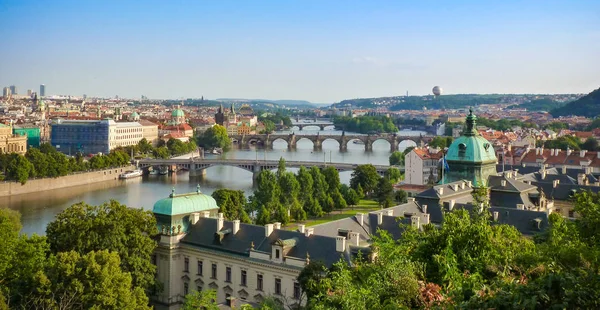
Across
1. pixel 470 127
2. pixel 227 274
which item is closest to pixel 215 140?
pixel 470 127

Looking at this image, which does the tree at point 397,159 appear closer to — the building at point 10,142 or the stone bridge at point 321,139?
the stone bridge at point 321,139

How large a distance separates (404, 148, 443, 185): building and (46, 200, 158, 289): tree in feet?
116

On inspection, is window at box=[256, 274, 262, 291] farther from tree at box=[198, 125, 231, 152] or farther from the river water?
tree at box=[198, 125, 231, 152]

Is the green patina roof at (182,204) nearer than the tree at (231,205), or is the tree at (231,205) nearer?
the green patina roof at (182,204)

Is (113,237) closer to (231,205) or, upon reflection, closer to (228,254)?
(228,254)

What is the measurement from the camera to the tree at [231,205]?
3525cm

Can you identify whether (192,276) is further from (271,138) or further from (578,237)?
(271,138)

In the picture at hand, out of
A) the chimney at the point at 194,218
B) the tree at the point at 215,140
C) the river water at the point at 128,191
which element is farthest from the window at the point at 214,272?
the tree at the point at 215,140

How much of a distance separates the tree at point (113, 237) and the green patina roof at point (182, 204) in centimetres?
104

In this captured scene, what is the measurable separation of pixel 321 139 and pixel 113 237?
90.6 meters

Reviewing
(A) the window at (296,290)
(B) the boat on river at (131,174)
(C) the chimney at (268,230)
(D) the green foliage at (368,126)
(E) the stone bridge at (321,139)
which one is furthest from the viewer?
(D) the green foliage at (368,126)

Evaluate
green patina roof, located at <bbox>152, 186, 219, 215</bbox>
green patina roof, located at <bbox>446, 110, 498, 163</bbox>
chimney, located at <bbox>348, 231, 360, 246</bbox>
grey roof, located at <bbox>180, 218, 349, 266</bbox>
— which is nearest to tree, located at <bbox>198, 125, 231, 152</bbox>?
green patina roof, located at <bbox>446, 110, 498, 163</bbox>

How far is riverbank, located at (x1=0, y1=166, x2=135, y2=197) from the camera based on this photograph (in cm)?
5306

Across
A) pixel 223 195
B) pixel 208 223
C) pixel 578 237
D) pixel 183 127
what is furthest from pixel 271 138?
pixel 578 237
